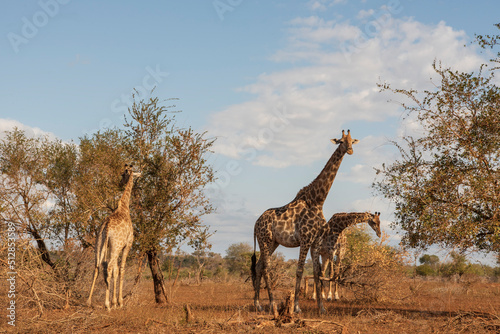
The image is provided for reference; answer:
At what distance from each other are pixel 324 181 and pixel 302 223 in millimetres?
1578

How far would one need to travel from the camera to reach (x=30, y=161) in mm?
22172

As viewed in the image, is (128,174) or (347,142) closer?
(347,142)

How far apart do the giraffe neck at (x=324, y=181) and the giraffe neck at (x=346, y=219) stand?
4.19 m

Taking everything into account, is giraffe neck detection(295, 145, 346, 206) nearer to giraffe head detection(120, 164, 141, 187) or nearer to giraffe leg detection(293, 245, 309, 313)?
giraffe leg detection(293, 245, 309, 313)

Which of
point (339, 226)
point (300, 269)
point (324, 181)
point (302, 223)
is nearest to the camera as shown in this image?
point (300, 269)

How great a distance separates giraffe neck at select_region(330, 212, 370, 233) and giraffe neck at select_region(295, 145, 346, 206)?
419cm

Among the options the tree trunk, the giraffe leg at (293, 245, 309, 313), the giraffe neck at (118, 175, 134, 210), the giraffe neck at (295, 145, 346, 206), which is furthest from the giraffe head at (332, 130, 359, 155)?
the tree trunk

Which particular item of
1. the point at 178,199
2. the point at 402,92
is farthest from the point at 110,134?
the point at 402,92

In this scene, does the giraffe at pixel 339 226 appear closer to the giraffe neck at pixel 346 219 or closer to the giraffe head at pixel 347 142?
the giraffe neck at pixel 346 219

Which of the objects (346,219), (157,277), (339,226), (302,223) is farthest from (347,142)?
(157,277)

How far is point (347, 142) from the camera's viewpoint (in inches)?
565

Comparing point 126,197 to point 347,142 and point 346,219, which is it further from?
point 346,219

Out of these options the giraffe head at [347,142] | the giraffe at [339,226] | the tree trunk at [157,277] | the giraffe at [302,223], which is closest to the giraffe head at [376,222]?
the giraffe at [339,226]

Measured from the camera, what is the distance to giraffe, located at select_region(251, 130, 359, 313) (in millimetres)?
14602
